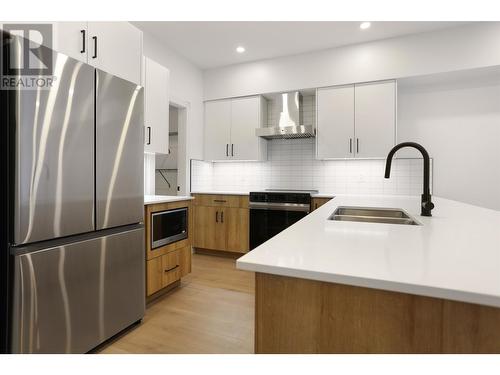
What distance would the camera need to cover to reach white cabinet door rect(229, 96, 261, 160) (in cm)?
401

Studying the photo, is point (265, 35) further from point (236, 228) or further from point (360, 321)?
point (360, 321)

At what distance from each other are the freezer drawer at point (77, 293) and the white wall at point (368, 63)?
2.87m

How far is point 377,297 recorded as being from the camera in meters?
0.63

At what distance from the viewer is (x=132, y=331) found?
195 cm

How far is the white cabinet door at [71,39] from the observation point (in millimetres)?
1725

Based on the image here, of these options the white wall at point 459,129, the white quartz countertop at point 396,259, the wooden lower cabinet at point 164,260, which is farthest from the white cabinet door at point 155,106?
the white wall at point 459,129

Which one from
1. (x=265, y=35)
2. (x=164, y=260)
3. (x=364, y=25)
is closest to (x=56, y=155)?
(x=164, y=260)

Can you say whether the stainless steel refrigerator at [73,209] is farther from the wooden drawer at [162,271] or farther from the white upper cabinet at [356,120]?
the white upper cabinet at [356,120]

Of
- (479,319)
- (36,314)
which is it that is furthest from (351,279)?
(36,314)

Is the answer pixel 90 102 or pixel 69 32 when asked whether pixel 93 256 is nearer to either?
pixel 90 102

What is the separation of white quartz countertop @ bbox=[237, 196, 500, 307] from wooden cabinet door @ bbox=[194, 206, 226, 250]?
287 centimetres

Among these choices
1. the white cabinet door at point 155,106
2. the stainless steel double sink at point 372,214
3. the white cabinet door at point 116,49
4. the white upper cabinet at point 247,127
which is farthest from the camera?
the white upper cabinet at point 247,127
